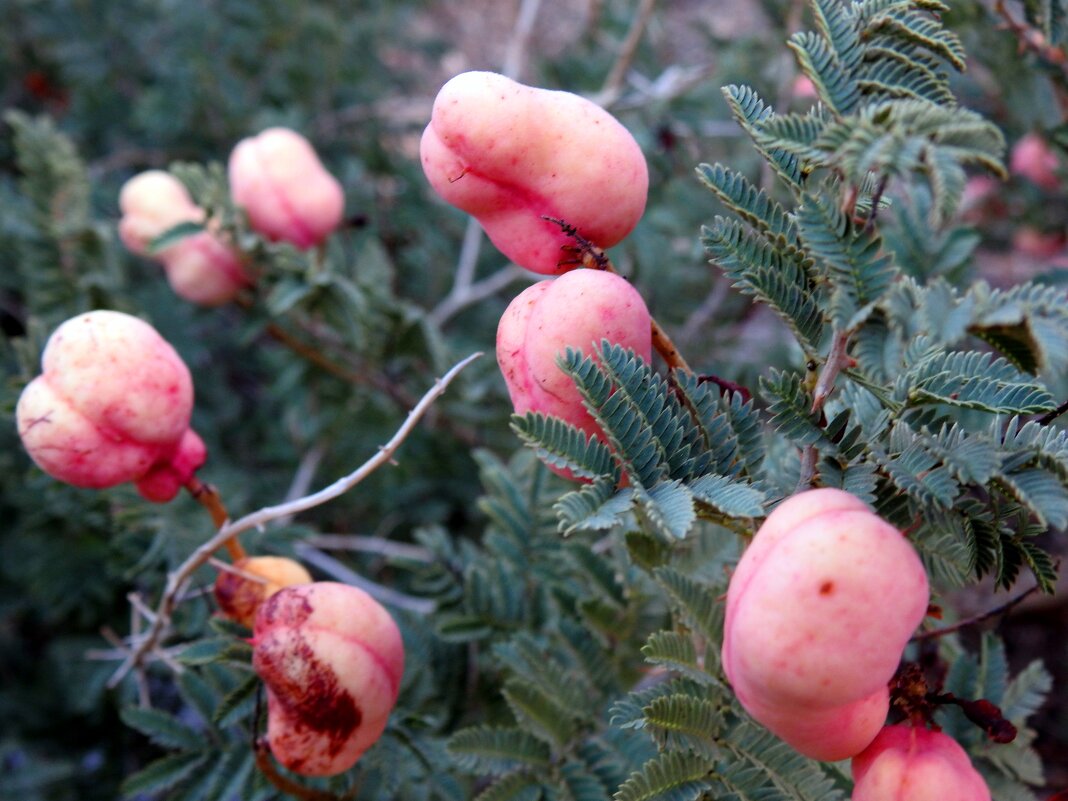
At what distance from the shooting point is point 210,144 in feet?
8.52

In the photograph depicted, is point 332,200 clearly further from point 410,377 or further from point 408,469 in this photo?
point 408,469

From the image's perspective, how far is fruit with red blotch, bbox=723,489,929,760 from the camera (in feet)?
1.92

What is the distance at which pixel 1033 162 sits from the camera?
2123 mm

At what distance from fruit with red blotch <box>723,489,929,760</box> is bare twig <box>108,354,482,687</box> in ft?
1.09

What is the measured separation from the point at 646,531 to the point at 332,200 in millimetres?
892

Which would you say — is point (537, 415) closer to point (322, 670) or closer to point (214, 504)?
point (322, 670)

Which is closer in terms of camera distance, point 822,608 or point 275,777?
point 822,608

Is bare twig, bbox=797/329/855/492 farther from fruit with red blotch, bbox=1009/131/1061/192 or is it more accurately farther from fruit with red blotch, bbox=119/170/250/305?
fruit with red blotch, bbox=1009/131/1061/192

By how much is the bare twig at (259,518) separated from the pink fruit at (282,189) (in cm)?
67

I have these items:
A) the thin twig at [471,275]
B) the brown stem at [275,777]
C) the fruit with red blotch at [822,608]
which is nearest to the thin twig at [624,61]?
the thin twig at [471,275]

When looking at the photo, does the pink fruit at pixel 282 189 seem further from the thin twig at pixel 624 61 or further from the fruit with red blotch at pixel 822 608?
the fruit with red blotch at pixel 822 608

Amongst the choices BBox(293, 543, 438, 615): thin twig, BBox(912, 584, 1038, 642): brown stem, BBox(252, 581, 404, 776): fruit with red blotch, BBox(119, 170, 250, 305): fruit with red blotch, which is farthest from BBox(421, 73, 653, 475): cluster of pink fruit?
BBox(119, 170, 250, 305): fruit with red blotch

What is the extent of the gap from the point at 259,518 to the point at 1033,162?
1881 millimetres

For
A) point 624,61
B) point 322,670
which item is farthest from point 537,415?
point 624,61
